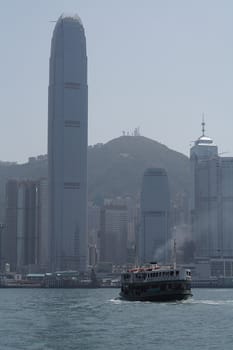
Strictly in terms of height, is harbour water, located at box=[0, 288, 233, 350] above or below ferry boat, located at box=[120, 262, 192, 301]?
Result: below

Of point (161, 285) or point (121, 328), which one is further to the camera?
point (161, 285)

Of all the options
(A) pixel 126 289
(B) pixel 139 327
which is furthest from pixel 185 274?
(B) pixel 139 327

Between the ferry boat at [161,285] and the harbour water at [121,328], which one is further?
the ferry boat at [161,285]

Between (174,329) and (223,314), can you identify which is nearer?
(174,329)

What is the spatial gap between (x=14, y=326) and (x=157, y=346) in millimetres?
24807

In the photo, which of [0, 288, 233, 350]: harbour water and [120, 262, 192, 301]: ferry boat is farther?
[120, 262, 192, 301]: ferry boat

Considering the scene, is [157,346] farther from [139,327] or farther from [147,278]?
[147,278]

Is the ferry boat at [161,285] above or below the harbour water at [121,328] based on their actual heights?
above

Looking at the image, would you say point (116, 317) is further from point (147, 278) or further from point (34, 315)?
point (147, 278)

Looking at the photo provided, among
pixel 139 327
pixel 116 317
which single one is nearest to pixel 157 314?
pixel 116 317

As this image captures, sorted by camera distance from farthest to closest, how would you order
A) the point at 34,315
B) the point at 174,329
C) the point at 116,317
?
the point at 34,315 < the point at 116,317 < the point at 174,329

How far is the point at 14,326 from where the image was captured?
98000 mm

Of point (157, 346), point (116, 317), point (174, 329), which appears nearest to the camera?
point (157, 346)

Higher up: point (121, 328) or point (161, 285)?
point (161, 285)
